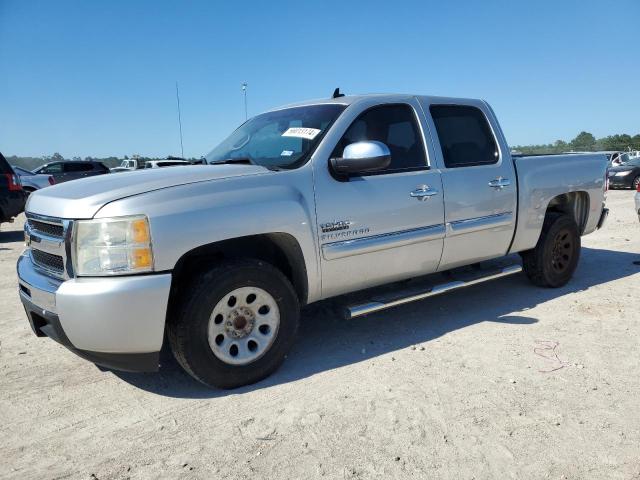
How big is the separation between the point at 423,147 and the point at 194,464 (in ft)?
9.53

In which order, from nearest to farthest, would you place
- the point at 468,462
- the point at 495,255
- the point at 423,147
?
the point at 468,462, the point at 423,147, the point at 495,255

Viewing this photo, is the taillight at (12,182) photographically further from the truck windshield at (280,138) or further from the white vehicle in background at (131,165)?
the truck windshield at (280,138)

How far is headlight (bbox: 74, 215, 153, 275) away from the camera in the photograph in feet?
8.91

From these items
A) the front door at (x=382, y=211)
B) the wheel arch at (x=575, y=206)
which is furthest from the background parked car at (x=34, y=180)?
the wheel arch at (x=575, y=206)

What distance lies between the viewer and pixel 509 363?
11.3 ft

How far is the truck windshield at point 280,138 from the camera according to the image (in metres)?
3.58

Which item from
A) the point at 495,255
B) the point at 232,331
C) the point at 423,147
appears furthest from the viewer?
the point at 495,255

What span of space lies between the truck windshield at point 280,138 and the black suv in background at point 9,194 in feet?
24.6

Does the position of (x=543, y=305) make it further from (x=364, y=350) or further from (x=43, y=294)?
(x=43, y=294)

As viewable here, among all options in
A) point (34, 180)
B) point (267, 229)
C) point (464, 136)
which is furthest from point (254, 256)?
point (34, 180)

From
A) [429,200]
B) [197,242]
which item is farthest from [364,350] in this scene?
[197,242]

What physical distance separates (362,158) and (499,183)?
176cm

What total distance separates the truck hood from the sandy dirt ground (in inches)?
47.0

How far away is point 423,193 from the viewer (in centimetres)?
389
